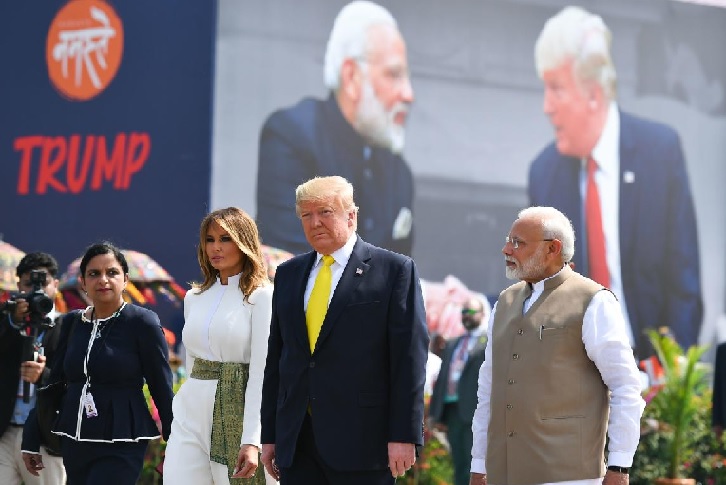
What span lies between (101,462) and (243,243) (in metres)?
1.24

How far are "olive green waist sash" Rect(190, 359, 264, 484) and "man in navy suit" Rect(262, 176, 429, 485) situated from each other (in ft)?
1.50

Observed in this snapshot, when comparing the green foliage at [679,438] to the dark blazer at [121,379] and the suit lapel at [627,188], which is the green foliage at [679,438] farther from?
the dark blazer at [121,379]

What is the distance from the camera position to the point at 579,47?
65.7 ft

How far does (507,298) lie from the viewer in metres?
A: 5.64

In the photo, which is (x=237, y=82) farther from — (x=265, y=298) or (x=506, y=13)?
(x=265, y=298)

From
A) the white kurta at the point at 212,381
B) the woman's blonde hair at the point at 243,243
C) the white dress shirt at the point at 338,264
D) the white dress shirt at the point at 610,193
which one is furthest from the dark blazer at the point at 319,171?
the white dress shirt at the point at 338,264

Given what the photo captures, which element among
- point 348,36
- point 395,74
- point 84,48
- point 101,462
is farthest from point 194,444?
point 395,74

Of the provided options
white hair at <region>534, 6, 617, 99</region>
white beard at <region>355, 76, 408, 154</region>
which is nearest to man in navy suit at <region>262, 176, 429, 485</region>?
white beard at <region>355, 76, 408, 154</region>

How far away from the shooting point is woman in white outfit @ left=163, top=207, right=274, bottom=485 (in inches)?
237

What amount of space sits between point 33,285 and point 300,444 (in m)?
2.73

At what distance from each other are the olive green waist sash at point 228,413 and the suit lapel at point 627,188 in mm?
14617

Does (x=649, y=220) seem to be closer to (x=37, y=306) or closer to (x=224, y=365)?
(x=37, y=306)

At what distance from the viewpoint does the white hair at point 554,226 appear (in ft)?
17.8

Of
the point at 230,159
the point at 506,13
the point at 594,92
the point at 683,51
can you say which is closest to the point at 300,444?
the point at 230,159
